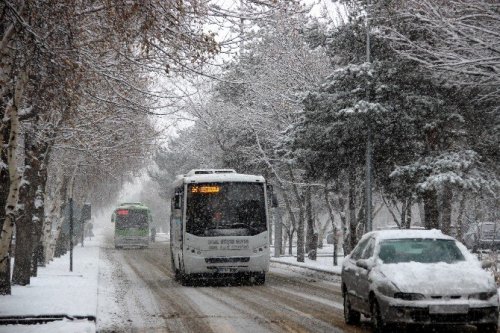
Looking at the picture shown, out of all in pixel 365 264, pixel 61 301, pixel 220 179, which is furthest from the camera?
pixel 220 179

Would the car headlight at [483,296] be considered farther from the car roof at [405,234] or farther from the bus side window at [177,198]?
the bus side window at [177,198]

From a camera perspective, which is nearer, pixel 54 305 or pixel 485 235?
pixel 54 305

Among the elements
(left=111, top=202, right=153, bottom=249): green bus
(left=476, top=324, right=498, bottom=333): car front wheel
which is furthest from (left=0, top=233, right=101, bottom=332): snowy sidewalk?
(left=111, top=202, right=153, bottom=249): green bus

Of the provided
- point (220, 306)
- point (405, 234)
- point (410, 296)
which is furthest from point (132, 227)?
point (410, 296)

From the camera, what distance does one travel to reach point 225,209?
23.8 metres

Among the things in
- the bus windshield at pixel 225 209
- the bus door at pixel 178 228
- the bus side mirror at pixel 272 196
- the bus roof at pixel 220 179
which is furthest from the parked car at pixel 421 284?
the bus door at pixel 178 228

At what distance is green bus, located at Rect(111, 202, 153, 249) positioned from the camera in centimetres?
6066

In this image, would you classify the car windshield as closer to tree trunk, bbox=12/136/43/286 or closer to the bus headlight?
tree trunk, bbox=12/136/43/286

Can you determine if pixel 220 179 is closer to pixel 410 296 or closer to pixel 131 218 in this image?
pixel 410 296

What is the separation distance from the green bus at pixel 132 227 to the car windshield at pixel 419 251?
49.3 m

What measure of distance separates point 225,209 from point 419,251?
11.8 metres

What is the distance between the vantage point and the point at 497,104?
2588 cm

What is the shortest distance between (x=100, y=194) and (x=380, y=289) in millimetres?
64221

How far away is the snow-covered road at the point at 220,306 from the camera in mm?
12922
